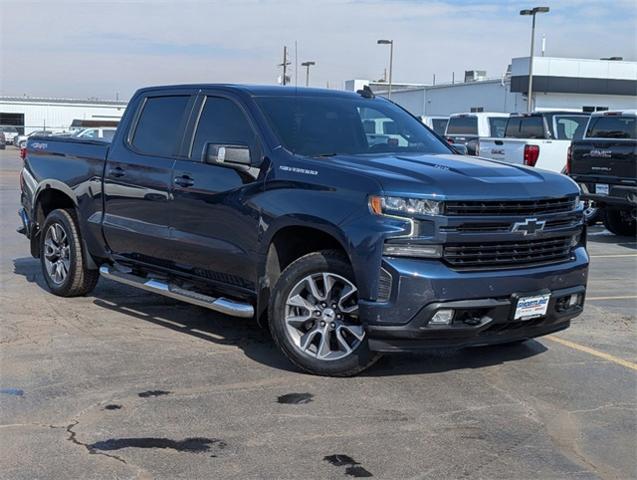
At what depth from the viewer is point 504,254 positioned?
525 cm

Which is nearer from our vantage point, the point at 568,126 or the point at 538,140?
the point at 538,140

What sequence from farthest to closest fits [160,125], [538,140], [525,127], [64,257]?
1. [525,127]
2. [538,140]
3. [64,257]
4. [160,125]

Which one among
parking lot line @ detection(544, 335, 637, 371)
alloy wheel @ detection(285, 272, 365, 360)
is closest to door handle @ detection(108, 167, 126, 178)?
alloy wheel @ detection(285, 272, 365, 360)

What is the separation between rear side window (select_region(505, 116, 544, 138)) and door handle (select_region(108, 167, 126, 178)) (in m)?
12.2

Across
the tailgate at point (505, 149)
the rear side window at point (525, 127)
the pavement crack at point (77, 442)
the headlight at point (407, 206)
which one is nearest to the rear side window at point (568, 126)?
the rear side window at point (525, 127)

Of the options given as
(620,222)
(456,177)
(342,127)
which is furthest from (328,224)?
(620,222)

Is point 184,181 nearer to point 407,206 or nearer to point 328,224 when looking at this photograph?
point 328,224

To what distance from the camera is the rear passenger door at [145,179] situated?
22.0ft

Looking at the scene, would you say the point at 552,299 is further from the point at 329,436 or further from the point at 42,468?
the point at 42,468

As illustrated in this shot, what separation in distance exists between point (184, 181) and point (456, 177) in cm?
226

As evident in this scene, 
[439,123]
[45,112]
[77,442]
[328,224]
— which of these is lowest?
[77,442]

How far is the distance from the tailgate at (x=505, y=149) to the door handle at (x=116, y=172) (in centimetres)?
1052

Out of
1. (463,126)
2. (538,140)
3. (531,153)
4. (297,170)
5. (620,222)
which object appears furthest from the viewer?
(463,126)

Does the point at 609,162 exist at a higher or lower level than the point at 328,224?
higher
